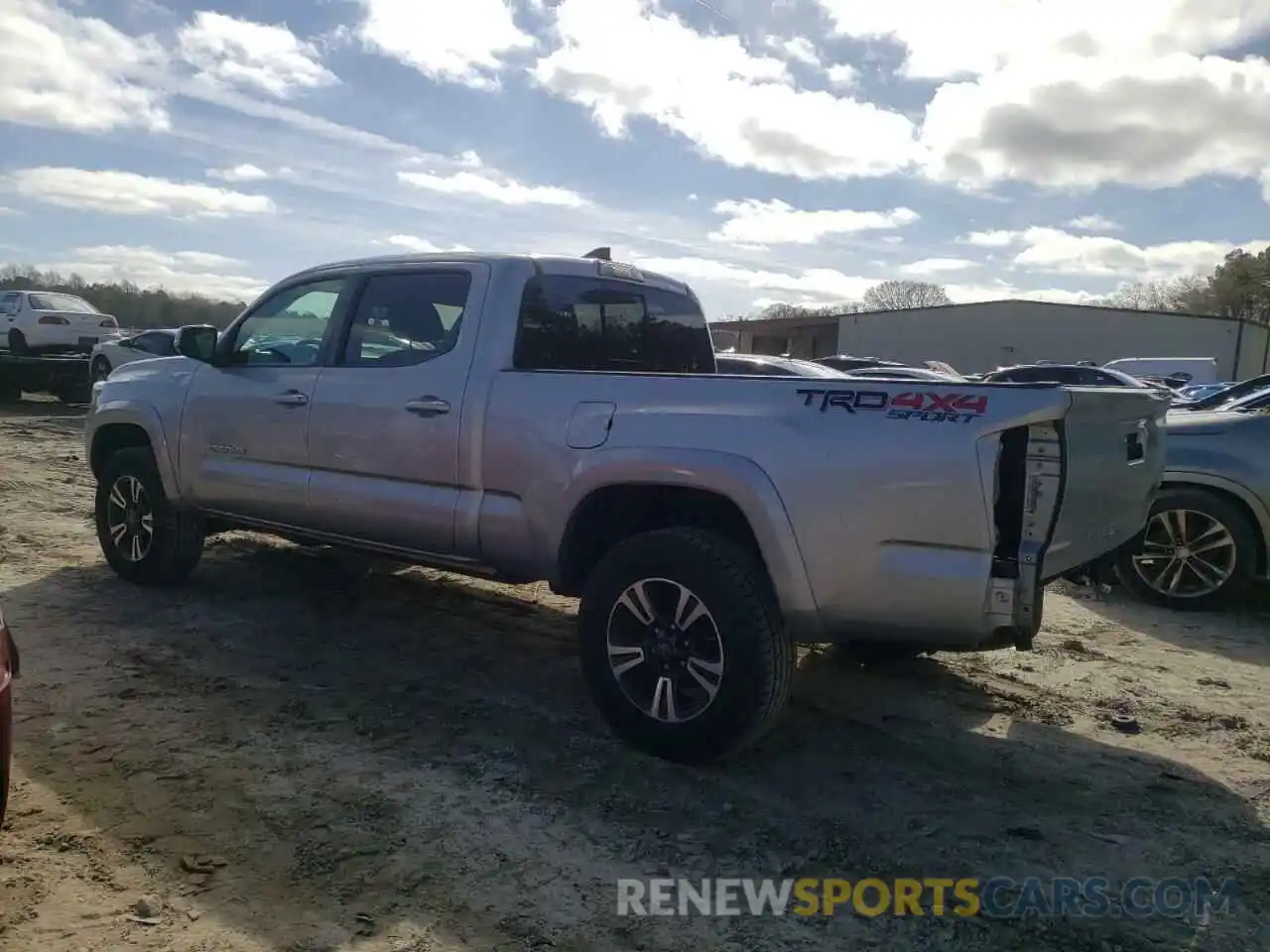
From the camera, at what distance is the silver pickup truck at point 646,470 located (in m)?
3.21

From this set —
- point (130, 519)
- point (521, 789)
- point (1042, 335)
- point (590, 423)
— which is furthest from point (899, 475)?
point (1042, 335)

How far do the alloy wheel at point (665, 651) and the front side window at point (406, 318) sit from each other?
1.57 metres

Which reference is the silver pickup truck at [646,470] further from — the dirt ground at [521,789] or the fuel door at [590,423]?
the dirt ground at [521,789]

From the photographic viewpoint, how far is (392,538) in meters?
4.70

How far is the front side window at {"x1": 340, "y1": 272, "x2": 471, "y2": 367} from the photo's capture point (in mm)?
4609

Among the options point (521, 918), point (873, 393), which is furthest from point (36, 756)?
point (873, 393)

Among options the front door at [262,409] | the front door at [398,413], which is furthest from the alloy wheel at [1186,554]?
the front door at [262,409]

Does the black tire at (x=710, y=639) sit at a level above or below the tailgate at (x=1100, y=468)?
below

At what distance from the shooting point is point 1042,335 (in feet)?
145

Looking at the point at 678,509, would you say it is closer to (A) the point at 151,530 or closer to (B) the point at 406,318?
(B) the point at 406,318

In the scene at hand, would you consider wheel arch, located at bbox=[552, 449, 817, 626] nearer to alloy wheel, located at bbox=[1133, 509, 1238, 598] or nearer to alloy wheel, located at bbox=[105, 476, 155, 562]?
alloy wheel, located at bbox=[105, 476, 155, 562]

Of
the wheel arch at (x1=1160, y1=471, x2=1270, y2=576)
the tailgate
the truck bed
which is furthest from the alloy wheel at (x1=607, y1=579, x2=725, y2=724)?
the wheel arch at (x1=1160, y1=471, x2=1270, y2=576)

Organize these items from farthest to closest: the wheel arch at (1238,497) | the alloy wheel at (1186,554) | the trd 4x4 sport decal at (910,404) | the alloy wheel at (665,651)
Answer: the alloy wheel at (1186,554), the wheel arch at (1238,497), the alloy wheel at (665,651), the trd 4x4 sport decal at (910,404)

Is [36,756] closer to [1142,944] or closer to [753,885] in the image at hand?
[753,885]
